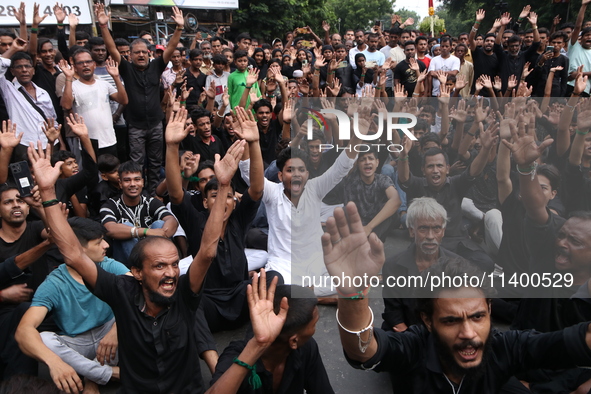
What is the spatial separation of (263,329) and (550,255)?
1509 millimetres

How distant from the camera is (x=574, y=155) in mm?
2775

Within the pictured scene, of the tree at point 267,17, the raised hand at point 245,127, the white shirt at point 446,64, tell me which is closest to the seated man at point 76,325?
the raised hand at point 245,127

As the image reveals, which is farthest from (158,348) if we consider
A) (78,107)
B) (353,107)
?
(78,107)

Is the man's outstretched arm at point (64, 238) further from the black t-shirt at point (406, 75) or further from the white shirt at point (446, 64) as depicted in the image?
the white shirt at point (446, 64)

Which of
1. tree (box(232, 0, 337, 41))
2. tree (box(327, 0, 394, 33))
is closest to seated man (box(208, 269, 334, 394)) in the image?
tree (box(232, 0, 337, 41))

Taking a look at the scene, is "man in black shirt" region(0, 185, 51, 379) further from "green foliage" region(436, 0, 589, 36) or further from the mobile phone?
"green foliage" region(436, 0, 589, 36)

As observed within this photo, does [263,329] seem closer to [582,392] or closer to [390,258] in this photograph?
[390,258]

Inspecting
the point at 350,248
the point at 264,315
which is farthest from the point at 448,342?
the point at 264,315

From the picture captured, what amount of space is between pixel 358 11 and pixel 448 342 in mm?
48382

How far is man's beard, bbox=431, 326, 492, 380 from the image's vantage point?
211 centimetres

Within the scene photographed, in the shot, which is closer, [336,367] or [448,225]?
[448,225]

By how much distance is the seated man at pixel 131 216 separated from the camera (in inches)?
167

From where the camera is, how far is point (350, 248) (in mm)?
1862

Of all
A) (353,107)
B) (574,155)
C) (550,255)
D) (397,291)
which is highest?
(353,107)
